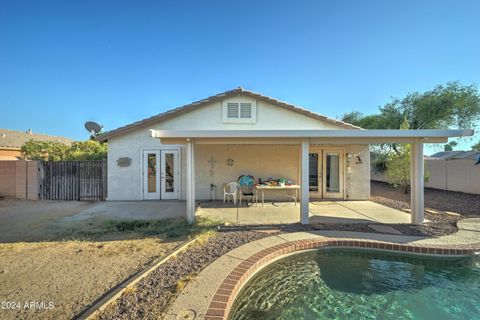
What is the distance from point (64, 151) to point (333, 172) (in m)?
18.9

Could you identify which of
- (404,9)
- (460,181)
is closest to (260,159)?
(404,9)

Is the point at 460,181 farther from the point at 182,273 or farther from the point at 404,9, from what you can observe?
the point at 182,273

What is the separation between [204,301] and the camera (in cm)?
305

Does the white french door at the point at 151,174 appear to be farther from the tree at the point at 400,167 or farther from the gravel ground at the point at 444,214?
the tree at the point at 400,167

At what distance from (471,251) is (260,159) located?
7.73 m

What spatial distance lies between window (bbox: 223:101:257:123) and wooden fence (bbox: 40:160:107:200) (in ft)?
20.4

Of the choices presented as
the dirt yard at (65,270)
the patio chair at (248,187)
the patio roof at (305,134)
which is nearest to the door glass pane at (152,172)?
the patio chair at (248,187)

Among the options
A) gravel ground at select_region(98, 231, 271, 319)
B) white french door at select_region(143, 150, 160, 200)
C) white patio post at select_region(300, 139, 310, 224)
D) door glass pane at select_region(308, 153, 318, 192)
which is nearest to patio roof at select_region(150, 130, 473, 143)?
white patio post at select_region(300, 139, 310, 224)

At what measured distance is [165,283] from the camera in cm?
356

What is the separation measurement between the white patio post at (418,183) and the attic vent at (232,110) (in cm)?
703

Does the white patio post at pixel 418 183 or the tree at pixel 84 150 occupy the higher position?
the tree at pixel 84 150

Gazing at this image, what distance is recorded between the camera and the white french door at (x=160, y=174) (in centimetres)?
1116

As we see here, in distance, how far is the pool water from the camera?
11.0 feet

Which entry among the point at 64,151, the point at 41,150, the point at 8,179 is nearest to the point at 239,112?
the point at 8,179
